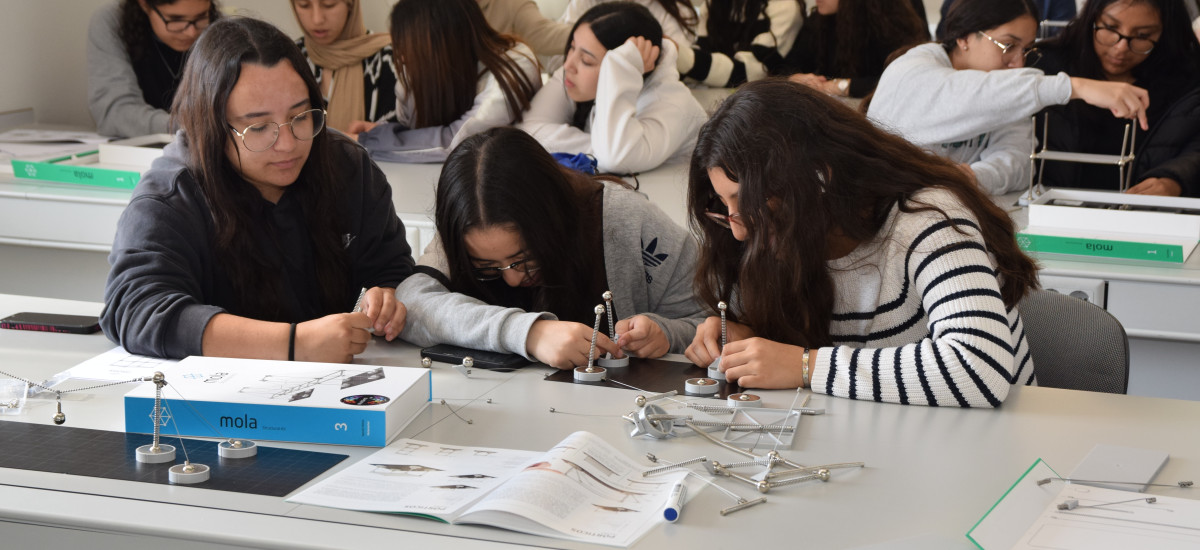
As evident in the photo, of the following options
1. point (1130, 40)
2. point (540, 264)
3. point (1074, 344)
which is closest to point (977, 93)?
point (1130, 40)

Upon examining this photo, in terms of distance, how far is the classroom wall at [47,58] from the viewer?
145 inches

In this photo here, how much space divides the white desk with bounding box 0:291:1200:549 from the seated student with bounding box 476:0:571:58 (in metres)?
2.51

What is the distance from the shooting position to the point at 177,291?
5.13 feet

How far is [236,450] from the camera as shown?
120 cm

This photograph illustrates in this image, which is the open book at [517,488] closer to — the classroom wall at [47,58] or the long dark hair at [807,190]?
the long dark hair at [807,190]

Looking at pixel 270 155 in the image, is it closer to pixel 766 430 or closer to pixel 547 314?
pixel 547 314

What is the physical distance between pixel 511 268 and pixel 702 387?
41 cm

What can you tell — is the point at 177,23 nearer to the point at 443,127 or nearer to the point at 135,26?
the point at 135,26

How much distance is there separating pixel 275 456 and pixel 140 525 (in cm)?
20

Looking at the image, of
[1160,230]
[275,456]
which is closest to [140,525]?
[275,456]

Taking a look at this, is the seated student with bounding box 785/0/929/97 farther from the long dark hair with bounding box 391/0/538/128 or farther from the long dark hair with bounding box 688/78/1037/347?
the long dark hair with bounding box 688/78/1037/347

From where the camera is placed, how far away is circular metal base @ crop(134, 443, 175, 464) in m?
1.17

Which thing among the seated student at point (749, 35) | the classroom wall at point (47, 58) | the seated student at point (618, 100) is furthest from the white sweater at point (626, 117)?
the classroom wall at point (47, 58)

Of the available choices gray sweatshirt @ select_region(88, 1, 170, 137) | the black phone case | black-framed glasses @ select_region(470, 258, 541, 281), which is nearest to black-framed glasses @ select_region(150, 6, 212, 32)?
gray sweatshirt @ select_region(88, 1, 170, 137)
